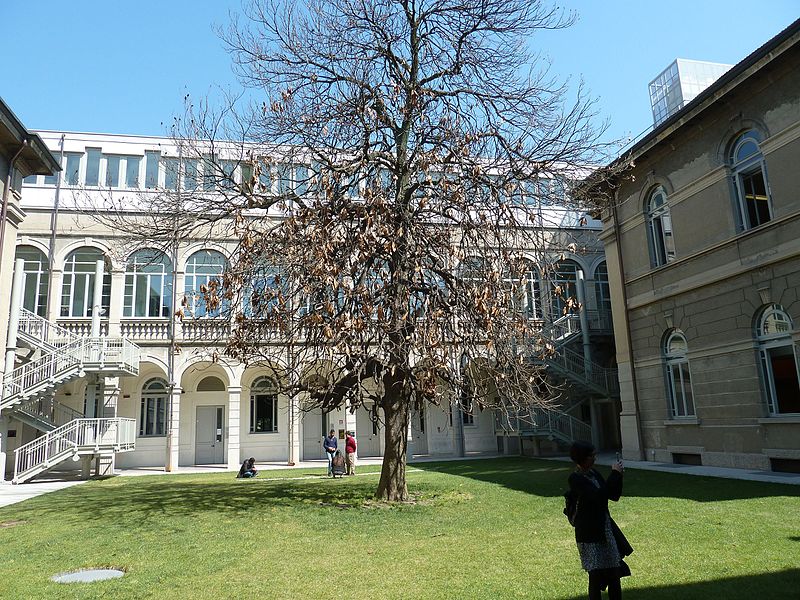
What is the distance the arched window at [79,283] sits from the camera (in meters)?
27.2

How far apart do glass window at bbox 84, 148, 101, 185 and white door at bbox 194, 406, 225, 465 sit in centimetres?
1198

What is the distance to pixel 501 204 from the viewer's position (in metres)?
12.1

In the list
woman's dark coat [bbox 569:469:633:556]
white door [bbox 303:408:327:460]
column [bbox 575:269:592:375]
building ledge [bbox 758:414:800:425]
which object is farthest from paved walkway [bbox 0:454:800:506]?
woman's dark coat [bbox 569:469:633:556]

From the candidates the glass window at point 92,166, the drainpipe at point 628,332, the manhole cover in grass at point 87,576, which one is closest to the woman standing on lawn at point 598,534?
the manhole cover in grass at point 87,576

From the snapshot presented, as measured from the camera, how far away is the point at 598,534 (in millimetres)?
5066

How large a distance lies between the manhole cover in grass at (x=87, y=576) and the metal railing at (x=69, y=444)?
51.2ft

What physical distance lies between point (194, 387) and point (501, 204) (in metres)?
22.8

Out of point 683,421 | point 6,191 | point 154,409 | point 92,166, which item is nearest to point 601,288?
point 683,421

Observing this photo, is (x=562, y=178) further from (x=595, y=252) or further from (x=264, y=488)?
(x=595, y=252)

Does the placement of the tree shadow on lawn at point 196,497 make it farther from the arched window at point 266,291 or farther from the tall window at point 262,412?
the tall window at point 262,412

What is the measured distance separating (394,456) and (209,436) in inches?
773

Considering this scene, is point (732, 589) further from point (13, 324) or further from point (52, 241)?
point (52, 241)

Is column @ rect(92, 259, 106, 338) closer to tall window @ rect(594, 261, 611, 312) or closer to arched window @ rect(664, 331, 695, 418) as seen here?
arched window @ rect(664, 331, 695, 418)

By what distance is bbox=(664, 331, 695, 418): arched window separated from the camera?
19.1m
